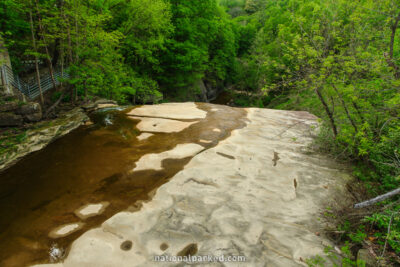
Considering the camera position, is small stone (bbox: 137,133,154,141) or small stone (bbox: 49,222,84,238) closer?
small stone (bbox: 49,222,84,238)

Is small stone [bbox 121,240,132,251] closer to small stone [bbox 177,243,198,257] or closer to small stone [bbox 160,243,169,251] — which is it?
small stone [bbox 160,243,169,251]

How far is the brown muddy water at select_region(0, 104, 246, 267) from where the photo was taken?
268 cm

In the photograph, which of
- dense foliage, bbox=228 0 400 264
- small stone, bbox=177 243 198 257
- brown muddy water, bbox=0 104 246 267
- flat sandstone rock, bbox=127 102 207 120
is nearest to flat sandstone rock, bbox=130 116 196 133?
brown muddy water, bbox=0 104 246 267

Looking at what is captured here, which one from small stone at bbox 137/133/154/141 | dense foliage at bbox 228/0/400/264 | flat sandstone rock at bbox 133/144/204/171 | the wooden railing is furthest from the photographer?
the wooden railing

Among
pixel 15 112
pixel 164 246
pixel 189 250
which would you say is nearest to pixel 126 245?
pixel 164 246

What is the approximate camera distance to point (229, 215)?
3.12 metres

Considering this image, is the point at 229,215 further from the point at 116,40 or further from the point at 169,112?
the point at 116,40

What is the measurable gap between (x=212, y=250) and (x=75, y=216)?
214 cm

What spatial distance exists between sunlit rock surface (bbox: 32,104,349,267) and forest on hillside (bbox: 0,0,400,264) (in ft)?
1.97

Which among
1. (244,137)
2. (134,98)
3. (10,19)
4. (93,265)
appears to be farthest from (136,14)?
(93,265)

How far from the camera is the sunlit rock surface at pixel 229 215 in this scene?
252 cm

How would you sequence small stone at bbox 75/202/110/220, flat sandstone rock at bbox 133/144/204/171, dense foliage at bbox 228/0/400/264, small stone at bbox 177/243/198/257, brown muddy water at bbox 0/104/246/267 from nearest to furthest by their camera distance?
small stone at bbox 177/243/198/257 → brown muddy water at bbox 0/104/246/267 → small stone at bbox 75/202/110/220 → dense foliage at bbox 228/0/400/264 → flat sandstone rock at bbox 133/144/204/171

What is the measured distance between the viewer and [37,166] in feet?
15.0

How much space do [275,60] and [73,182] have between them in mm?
7070
